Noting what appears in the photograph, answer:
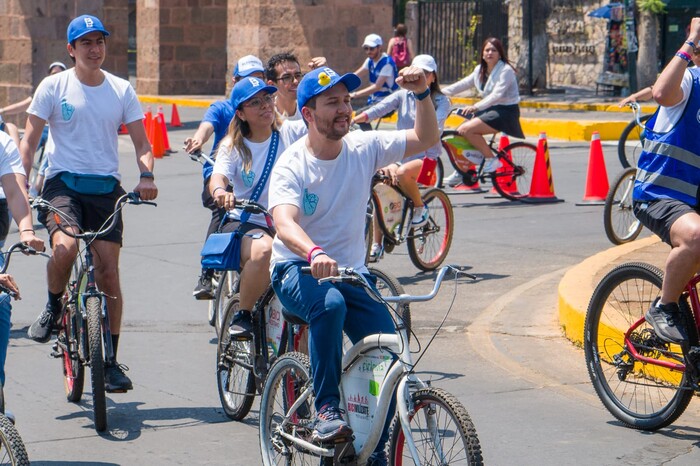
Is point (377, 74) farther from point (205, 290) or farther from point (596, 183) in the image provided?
point (205, 290)

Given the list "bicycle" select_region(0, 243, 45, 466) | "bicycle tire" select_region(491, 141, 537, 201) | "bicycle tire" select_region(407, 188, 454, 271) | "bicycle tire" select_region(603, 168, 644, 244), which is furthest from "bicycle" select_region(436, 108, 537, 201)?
"bicycle" select_region(0, 243, 45, 466)

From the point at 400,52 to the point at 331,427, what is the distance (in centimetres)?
2259

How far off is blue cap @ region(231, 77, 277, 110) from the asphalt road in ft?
5.48

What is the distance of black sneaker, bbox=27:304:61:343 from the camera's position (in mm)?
7250

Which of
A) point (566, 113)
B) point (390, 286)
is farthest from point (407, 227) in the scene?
point (566, 113)

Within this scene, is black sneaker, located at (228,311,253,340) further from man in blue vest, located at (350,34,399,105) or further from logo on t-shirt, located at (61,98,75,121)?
man in blue vest, located at (350,34,399,105)

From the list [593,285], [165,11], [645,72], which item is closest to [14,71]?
[165,11]

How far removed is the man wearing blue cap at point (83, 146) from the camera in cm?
728

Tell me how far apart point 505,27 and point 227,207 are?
90.1ft

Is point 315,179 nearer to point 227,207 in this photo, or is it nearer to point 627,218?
point 227,207

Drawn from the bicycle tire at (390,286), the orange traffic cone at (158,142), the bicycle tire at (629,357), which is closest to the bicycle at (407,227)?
the bicycle tire at (390,286)

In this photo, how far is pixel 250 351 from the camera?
6.65 metres

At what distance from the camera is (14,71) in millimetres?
24828

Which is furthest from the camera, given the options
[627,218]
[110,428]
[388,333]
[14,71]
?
[14,71]
